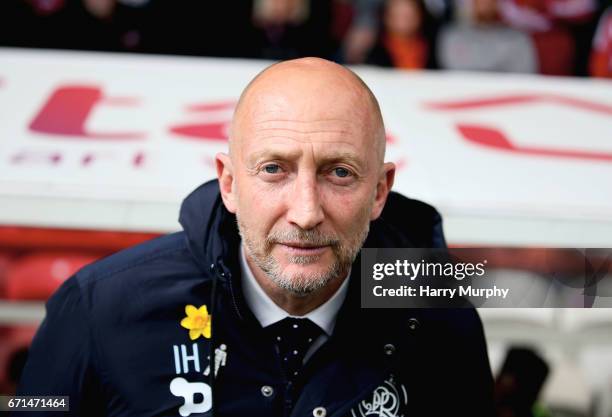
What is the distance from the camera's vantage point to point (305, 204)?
3.99 feet

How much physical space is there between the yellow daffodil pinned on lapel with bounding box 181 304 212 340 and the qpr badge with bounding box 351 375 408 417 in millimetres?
281

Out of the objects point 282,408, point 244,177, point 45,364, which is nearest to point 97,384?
point 45,364

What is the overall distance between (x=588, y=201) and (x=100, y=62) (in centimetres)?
167

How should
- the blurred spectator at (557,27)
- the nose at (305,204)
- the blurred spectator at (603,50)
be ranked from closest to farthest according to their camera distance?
the nose at (305,204)
the blurred spectator at (603,50)
the blurred spectator at (557,27)

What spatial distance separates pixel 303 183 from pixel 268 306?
28 centimetres

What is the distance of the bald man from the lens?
1266 millimetres

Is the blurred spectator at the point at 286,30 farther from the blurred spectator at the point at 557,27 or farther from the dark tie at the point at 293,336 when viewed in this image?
the dark tie at the point at 293,336

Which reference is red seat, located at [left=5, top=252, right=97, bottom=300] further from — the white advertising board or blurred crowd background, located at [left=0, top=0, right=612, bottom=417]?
the white advertising board

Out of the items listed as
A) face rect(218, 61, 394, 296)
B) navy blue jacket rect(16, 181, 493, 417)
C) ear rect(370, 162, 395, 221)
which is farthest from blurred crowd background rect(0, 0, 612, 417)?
face rect(218, 61, 394, 296)

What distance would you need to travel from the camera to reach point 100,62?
287cm

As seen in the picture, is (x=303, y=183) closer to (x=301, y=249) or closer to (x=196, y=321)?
(x=301, y=249)

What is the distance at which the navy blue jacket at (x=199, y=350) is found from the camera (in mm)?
1383

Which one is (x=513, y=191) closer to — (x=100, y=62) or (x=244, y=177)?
(x=244, y=177)

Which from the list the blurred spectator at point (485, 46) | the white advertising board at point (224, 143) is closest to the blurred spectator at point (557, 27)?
the blurred spectator at point (485, 46)
